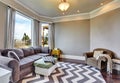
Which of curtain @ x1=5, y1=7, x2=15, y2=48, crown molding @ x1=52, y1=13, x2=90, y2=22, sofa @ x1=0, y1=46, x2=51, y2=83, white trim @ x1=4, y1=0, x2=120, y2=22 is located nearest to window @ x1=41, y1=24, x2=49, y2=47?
white trim @ x1=4, y1=0, x2=120, y2=22

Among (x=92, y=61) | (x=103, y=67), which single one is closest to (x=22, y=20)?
(x=92, y=61)

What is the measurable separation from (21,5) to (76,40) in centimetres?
376

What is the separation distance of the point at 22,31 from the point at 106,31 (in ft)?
14.0

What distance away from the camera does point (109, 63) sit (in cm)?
357

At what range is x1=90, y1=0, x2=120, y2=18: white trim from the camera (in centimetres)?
398

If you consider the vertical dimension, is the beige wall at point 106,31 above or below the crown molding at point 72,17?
below

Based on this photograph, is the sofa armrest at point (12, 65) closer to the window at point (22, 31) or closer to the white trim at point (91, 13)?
the window at point (22, 31)

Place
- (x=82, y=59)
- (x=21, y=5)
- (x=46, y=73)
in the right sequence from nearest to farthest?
(x=46, y=73) < (x=21, y=5) < (x=82, y=59)

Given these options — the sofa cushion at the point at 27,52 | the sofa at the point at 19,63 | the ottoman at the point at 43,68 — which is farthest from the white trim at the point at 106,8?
the sofa cushion at the point at 27,52

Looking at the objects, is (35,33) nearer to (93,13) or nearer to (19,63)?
(19,63)

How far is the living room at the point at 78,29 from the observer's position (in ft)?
12.6

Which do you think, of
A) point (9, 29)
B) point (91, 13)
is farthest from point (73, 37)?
point (9, 29)

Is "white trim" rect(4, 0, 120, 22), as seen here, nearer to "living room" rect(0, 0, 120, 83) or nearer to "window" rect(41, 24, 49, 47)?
"living room" rect(0, 0, 120, 83)

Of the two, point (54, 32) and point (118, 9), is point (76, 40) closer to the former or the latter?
point (54, 32)
